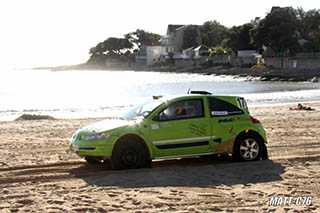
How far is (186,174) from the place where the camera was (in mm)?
8375

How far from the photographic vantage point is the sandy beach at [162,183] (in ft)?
21.3

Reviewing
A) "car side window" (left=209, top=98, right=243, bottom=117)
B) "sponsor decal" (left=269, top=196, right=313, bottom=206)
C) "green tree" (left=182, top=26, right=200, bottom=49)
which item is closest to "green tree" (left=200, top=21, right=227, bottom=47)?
"green tree" (left=182, top=26, right=200, bottom=49)

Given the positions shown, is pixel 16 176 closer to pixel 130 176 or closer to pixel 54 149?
pixel 130 176

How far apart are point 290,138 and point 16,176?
7391 mm

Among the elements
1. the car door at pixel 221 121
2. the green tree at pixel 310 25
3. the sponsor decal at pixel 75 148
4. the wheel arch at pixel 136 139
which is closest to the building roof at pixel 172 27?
the green tree at pixel 310 25

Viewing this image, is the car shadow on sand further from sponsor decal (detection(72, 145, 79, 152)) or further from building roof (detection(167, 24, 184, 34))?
building roof (detection(167, 24, 184, 34))

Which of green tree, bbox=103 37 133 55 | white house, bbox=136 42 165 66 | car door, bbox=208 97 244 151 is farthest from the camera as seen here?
green tree, bbox=103 37 133 55

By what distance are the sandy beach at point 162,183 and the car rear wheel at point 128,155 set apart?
237 mm

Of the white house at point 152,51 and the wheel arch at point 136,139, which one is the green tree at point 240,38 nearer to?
the white house at point 152,51

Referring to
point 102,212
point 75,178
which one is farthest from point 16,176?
point 102,212

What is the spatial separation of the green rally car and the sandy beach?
0.30 metres

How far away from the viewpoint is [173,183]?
7.74 meters

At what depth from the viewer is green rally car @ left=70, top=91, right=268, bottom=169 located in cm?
856

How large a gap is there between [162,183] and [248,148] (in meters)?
2.44
